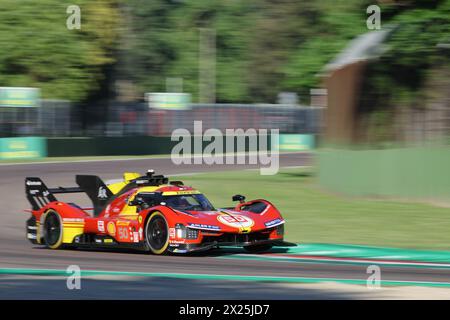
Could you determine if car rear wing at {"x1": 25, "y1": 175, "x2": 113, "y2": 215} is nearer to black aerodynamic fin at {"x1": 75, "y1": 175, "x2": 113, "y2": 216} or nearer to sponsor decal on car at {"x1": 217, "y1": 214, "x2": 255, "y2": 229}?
black aerodynamic fin at {"x1": 75, "y1": 175, "x2": 113, "y2": 216}

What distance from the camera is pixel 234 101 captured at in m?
87.4

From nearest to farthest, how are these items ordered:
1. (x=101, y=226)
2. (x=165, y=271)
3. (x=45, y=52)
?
(x=165, y=271) < (x=101, y=226) < (x=45, y=52)

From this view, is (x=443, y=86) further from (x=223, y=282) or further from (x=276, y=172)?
(x=276, y=172)

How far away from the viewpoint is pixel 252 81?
78062 millimetres

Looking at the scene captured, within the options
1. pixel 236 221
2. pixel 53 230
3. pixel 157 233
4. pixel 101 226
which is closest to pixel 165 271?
pixel 157 233

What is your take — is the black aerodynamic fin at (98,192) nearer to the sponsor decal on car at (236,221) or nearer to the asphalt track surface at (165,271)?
the asphalt track surface at (165,271)

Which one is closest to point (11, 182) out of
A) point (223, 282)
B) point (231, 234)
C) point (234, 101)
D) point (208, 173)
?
point (208, 173)

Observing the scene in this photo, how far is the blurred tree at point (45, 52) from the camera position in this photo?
1870 inches

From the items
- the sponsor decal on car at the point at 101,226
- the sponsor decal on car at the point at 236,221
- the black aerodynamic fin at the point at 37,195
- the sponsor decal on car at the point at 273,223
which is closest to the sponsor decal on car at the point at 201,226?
the sponsor decal on car at the point at 236,221

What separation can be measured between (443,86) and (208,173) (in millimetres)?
13407

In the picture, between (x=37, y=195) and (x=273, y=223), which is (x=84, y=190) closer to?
(x=37, y=195)

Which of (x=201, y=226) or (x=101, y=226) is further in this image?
(x=101, y=226)

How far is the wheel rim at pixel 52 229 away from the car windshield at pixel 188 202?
219cm

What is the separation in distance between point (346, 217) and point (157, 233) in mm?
6432
